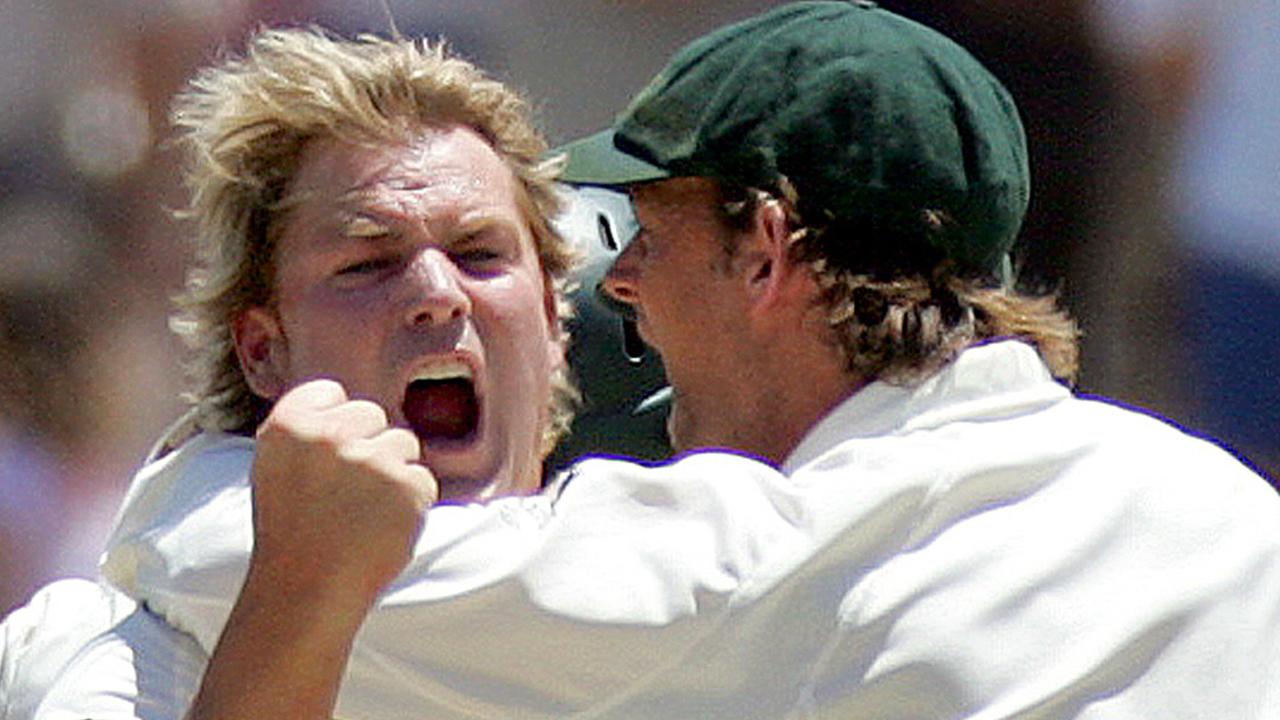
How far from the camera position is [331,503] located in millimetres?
1849

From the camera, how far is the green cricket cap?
2268 mm

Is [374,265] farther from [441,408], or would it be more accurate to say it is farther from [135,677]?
[135,677]

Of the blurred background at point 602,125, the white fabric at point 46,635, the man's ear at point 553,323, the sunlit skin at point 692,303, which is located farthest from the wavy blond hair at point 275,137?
the blurred background at point 602,125

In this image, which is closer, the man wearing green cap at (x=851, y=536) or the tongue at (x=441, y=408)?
the man wearing green cap at (x=851, y=536)

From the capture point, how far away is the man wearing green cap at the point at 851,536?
200 cm

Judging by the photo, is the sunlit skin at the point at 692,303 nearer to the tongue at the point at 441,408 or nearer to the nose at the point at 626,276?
the nose at the point at 626,276

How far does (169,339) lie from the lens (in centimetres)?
365

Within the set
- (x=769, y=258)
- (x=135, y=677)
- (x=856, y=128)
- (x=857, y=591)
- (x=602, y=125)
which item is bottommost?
(x=602, y=125)

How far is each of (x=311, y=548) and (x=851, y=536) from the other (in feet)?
Result: 1.39

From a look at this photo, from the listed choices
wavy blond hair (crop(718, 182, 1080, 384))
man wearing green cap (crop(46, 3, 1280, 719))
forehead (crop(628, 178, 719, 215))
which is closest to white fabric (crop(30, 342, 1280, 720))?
man wearing green cap (crop(46, 3, 1280, 719))

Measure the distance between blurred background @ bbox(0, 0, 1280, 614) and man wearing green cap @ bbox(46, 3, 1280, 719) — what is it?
54.1 inches

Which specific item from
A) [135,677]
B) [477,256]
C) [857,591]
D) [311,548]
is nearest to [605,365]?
[477,256]

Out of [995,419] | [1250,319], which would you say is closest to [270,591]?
[995,419]

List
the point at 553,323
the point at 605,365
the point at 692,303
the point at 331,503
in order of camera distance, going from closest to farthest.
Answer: the point at 331,503
the point at 692,303
the point at 553,323
the point at 605,365
